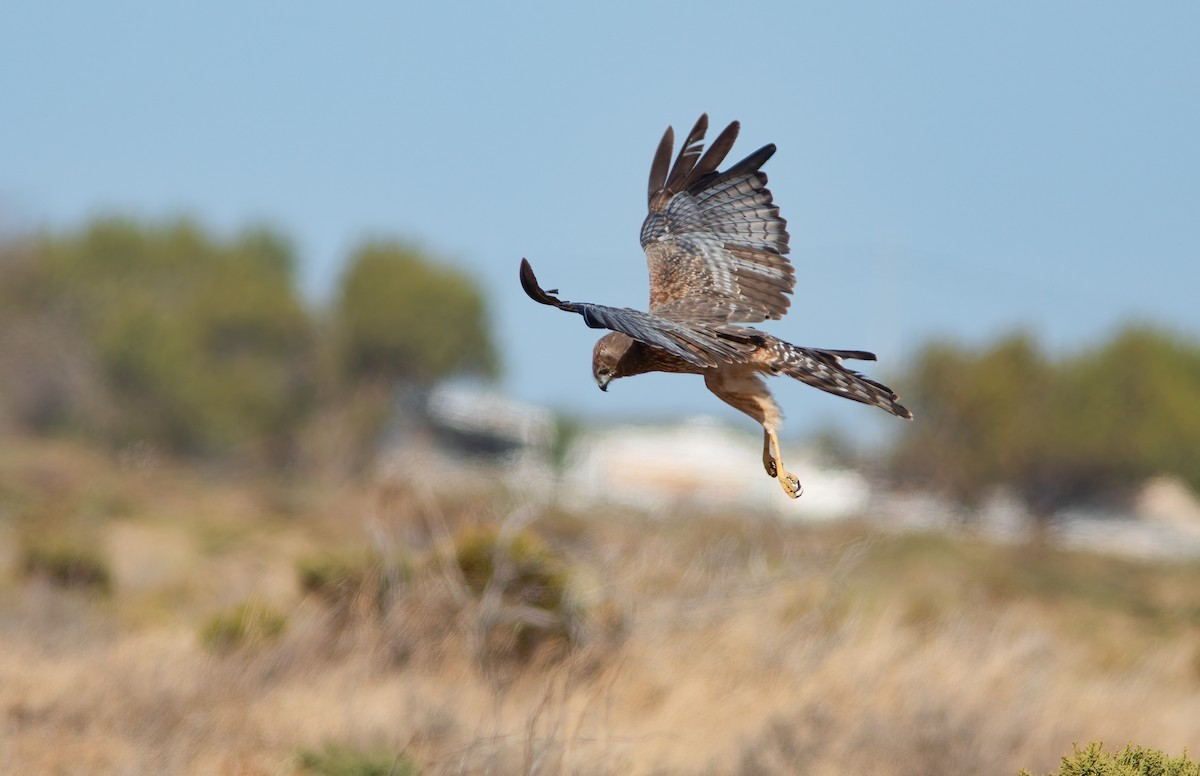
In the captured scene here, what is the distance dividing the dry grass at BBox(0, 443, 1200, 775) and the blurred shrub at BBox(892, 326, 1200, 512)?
101ft

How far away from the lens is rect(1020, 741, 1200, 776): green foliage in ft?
20.9

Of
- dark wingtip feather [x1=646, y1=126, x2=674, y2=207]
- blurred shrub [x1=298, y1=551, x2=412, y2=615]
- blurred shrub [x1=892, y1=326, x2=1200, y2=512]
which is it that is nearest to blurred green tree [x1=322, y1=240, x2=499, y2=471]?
blurred shrub [x1=892, y1=326, x2=1200, y2=512]

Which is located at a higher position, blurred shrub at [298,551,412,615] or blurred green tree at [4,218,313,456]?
blurred green tree at [4,218,313,456]

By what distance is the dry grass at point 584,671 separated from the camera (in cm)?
932

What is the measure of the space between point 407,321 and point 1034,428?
88.4 feet

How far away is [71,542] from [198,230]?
6323 cm

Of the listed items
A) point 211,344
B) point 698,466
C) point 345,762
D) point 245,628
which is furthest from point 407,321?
point 345,762

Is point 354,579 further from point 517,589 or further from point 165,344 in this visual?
point 165,344

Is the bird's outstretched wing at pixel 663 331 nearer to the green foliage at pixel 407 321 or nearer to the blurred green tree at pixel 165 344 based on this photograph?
the blurred green tree at pixel 165 344

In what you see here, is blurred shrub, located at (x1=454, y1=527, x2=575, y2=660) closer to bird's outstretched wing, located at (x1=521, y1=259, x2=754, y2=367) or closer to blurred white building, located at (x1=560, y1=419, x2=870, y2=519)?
bird's outstretched wing, located at (x1=521, y1=259, x2=754, y2=367)

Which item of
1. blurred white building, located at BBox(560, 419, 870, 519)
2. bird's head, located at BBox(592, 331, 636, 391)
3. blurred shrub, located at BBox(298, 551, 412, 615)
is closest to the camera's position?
bird's head, located at BBox(592, 331, 636, 391)

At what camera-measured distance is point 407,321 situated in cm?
6625

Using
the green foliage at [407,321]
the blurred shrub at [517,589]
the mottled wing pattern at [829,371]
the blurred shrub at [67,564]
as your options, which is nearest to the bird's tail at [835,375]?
the mottled wing pattern at [829,371]

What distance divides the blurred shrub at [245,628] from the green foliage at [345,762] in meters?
2.28
